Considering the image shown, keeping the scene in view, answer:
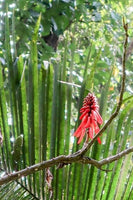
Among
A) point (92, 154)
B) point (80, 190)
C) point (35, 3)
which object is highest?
point (35, 3)

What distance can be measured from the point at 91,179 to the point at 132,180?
13 centimetres

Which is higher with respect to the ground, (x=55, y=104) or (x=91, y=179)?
(x=55, y=104)

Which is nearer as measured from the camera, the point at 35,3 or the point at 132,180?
the point at 132,180

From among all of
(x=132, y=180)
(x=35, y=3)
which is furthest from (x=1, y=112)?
(x=35, y=3)

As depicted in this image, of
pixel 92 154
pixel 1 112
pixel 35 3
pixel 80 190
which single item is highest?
pixel 35 3

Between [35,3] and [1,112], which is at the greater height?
[35,3]

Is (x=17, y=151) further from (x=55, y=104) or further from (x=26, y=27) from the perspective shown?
(x=26, y=27)

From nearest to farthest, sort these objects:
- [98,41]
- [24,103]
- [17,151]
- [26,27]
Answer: [17,151]
[24,103]
[26,27]
[98,41]

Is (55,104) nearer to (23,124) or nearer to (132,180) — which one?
(23,124)

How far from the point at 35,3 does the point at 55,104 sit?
4.72ft

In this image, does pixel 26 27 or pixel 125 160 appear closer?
pixel 125 160

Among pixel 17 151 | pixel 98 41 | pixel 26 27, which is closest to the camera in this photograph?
pixel 17 151

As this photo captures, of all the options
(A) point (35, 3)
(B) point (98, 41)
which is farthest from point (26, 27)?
(B) point (98, 41)

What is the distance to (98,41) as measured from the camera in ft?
10.6
